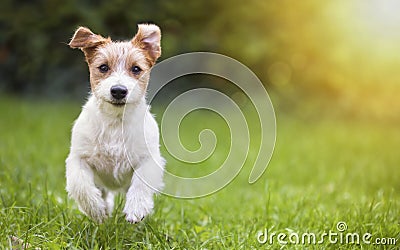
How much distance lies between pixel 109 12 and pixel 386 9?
4.75m

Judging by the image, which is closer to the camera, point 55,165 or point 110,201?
point 110,201

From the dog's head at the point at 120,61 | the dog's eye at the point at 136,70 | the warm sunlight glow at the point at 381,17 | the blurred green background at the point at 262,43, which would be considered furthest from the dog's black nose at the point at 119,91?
the warm sunlight glow at the point at 381,17

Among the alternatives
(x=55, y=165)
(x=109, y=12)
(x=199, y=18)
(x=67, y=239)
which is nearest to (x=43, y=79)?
(x=109, y=12)

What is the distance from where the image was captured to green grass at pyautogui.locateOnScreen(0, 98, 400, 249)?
11.0ft

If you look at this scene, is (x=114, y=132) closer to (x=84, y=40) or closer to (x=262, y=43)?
(x=84, y=40)

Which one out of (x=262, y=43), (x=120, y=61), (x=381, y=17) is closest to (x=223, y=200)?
(x=120, y=61)

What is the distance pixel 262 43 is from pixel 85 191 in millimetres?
7511

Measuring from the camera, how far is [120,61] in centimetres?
347

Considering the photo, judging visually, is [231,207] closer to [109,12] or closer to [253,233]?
[253,233]

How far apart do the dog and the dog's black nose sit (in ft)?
0.04

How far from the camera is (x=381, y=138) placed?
8.83m

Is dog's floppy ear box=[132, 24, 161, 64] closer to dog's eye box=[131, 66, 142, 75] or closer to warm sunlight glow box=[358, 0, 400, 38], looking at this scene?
dog's eye box=[131, 66, 142, 75]

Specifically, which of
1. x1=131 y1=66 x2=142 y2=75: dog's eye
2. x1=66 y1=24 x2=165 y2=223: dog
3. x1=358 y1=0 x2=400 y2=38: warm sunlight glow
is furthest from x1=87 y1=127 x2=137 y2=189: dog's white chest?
x1=358 y1=0 x2=400 y2=38: warm sunlight glow

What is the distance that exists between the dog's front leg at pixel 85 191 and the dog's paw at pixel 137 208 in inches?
7.1
